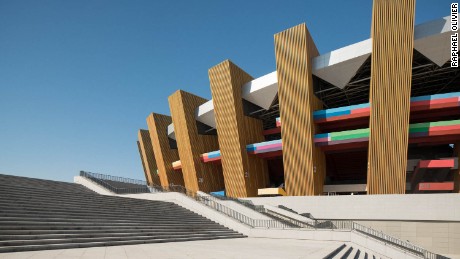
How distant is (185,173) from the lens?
40.6m

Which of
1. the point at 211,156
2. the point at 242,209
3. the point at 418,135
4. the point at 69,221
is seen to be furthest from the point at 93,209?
the point at 418,135

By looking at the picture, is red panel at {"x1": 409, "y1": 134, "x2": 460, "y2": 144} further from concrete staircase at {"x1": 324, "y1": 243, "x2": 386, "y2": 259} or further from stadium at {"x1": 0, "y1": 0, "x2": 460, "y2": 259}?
concrete staircase at {"x1": 324, "y1": 243, "x2": 386, "y2": 259}

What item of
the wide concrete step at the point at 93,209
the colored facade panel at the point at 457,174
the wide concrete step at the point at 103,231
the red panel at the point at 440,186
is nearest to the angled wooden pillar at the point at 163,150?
the wide concrete step at the point at 93,209

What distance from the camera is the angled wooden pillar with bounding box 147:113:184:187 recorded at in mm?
47331

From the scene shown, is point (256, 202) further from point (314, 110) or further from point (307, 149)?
point (314, 110)

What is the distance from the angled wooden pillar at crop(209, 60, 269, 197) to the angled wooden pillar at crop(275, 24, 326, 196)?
554cm

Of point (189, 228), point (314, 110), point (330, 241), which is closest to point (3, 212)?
point (189, 228)

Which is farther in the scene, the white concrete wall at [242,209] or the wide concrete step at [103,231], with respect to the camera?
the white concrete wall at [242,209]

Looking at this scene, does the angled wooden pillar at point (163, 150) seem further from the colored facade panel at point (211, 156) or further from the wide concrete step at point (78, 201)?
the wide concrete step at point (78, 201)

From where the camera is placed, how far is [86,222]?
12992mm

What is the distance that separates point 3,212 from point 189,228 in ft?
27.7

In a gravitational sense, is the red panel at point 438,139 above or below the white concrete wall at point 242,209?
above

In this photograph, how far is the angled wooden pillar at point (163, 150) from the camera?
1863 inches

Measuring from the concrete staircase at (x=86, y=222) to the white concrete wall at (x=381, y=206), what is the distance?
1058 centimetres
